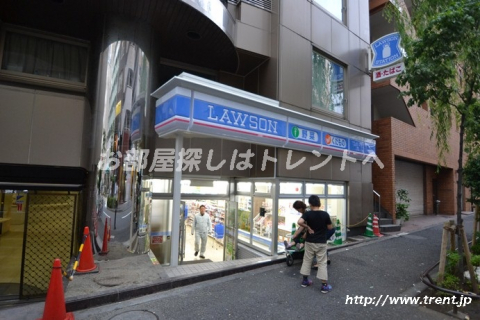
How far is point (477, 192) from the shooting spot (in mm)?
6648

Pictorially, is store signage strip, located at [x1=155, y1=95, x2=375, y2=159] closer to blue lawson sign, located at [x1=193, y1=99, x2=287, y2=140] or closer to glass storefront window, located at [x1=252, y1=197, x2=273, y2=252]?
blue lawson sign, located at [x1=193, y1=99, x2=287, y2=140]

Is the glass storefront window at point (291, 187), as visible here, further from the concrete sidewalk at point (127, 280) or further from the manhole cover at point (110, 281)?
the manhole cover at point (110, 281)

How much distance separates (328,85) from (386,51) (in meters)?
2.88

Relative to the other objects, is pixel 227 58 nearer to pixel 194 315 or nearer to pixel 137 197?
pixel 137 197

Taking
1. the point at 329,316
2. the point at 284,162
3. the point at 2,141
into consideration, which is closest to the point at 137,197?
the point at 2,141

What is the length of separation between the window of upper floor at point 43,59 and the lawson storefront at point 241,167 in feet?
9.48

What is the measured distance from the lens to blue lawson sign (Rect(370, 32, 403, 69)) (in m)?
10.6

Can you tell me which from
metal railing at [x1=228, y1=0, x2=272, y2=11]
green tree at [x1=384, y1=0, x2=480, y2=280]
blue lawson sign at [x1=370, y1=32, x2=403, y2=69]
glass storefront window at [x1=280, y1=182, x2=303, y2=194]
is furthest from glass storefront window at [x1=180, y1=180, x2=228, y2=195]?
blue lawson sign at [x1=370, y1=32, x2=403, y2=69]

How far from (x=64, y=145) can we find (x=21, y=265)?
11.5 feet

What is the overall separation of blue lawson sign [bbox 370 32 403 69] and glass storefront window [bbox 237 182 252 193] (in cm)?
719

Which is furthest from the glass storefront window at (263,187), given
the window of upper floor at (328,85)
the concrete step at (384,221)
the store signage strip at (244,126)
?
the concrete step at (384,221)

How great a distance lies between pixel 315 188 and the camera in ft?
32.2

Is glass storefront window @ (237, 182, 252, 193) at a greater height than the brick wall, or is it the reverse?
the brick wall

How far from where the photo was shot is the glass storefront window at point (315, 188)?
31.3ft
